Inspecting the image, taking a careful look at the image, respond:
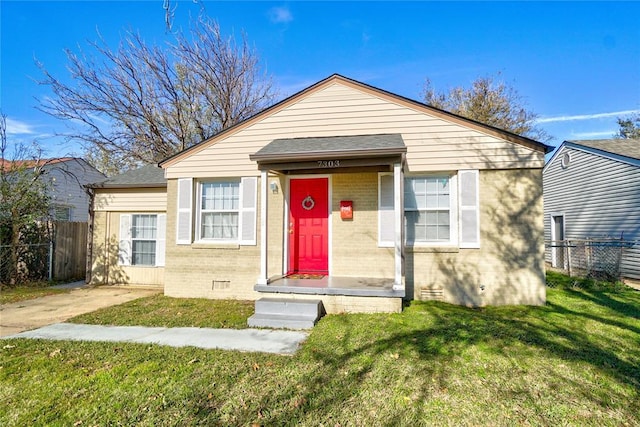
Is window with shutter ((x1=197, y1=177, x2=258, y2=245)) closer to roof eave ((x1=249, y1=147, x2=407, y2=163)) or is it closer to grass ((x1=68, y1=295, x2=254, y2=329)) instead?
roof eave ((x1=249, y1=147, x2=407, y2=163))

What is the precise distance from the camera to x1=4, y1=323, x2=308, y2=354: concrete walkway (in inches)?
178

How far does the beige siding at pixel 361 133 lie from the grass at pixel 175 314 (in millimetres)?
A: 3113

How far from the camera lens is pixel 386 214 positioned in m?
7.11

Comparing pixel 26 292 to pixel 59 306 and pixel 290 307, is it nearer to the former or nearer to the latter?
pixel 59 306

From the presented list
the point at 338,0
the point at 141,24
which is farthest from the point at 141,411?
the point at 141,24

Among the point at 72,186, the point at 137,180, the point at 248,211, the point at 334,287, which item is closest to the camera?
the point at 334,287

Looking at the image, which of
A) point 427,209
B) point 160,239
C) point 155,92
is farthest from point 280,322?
point 155,92

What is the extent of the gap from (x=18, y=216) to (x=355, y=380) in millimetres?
11749

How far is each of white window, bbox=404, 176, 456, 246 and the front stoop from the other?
2741mm

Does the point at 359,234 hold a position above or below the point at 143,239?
above

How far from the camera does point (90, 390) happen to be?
3248 millimetres


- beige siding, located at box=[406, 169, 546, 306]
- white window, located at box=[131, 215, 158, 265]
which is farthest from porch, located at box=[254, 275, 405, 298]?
white window, located at box=[131, 215, 158, 265]

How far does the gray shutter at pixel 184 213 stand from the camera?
26.2 ft

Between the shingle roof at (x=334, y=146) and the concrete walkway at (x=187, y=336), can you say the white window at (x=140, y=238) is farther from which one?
the shingle roof at (x=334, y=146)
